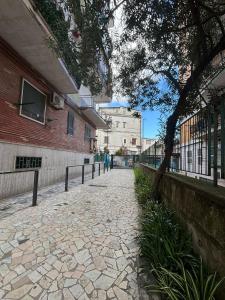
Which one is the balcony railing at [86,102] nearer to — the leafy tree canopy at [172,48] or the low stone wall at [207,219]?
the leafy tree canopy at [172,48]

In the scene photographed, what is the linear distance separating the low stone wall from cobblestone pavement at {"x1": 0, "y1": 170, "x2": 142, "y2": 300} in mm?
932

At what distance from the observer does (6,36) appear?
232 inches

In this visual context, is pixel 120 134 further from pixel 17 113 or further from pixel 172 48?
pixel 172 48

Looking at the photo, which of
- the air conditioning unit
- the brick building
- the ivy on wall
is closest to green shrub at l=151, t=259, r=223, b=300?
the ivy on wall

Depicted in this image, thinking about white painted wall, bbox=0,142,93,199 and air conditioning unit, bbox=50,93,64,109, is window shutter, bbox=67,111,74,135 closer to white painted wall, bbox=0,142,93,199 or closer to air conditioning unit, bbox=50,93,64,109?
white painted wall, bbox=0,142,93,199

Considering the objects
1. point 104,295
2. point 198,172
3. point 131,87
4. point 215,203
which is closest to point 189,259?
point 215,203

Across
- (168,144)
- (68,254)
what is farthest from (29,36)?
(68,254)

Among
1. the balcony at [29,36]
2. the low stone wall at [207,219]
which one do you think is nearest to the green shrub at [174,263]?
the low stone wall at [207,219]

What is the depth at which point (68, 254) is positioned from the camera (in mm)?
3197

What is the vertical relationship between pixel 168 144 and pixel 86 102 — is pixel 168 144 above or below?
below

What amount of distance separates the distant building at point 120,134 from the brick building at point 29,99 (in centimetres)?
2720

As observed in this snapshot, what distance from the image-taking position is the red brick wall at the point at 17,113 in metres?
6.19

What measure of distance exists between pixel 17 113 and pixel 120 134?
1263 inches

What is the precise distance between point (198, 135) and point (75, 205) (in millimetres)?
3880
